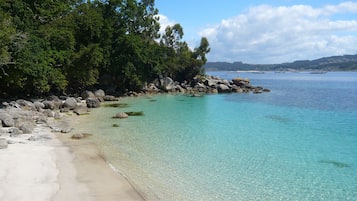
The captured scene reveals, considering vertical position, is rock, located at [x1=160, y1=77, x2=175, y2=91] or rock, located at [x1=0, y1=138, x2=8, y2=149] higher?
rock, located at [x1=160, y1=77, x2=175, y2=91]

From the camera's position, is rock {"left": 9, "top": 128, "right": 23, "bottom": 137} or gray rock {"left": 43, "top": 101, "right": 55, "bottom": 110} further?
gray rock {"left": 43, "top": 101, "right": 55, "bottom": 110}

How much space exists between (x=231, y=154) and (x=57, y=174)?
26.4 ft

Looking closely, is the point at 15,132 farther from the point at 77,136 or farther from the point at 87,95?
the point at 87,95

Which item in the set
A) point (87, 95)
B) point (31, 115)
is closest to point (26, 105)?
point (31, 115)

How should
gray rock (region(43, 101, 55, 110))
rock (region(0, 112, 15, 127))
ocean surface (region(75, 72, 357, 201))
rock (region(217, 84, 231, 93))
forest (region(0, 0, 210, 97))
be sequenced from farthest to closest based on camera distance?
rock (region(217, 84, 231, 93)), gray rock (region(43, 101, 55, 110)), forest (region(0, 0, 210, 97)), rock (region(0, 112, 15, 127)), ocean surface (region(75, 72, 357, 201))

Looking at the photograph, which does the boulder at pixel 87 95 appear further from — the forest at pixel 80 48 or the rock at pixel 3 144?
the rock at pixel 3 144

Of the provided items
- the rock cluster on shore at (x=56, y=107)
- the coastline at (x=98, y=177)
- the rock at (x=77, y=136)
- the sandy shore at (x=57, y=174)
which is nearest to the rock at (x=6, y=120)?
the rock cluster on shore at (x=56, y=107)

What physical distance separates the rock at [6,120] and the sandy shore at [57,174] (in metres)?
3.49

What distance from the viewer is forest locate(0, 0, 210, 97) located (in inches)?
1005

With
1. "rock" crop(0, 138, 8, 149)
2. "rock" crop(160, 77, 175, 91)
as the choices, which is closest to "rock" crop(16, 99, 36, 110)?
"rock" crop(0, 138, 8, 149)

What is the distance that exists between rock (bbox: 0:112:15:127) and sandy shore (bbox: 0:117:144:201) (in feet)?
11.4

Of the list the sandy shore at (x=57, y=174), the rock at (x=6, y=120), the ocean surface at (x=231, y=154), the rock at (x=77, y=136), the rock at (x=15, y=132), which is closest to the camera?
the sandy shore at (x=57, y=174)

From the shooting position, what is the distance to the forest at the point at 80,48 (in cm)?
2553

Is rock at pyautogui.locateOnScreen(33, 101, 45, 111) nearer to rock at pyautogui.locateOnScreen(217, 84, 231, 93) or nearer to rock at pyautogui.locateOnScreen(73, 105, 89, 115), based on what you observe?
rock at pyautogui.locateOnScreen(73, 105, 89, 115)
